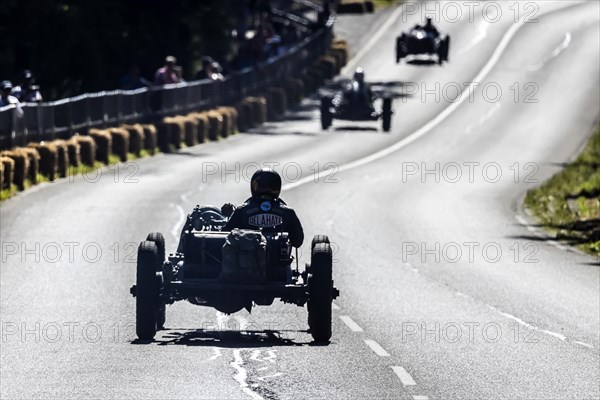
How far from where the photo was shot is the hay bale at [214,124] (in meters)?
47.7

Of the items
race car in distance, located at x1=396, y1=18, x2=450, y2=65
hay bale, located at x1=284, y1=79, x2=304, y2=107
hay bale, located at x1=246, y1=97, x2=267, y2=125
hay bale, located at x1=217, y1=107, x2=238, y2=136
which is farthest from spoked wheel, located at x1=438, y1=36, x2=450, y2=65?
hay bale, located at x1=217, y1=107, x2=238, y2=136

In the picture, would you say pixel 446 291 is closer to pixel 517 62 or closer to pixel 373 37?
pixel 517 62

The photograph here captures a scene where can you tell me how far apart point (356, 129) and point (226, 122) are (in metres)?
5.57

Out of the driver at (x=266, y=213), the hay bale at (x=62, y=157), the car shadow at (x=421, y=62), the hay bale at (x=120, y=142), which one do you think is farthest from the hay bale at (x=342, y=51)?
the driver at (x=266, y=213)

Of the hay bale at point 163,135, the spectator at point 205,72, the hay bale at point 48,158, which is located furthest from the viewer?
the spectator at point 205,72

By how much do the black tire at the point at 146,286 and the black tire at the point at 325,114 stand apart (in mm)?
34120

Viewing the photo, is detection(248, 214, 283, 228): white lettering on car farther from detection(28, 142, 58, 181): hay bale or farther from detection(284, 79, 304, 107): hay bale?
detection(284, 79, 304, 107): hay bale

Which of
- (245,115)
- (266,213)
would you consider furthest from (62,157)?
(266,213)

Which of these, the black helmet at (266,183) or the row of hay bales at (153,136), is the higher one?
the black helmet at (266,183)

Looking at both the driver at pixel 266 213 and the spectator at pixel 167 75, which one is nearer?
the driver at pixel 266 213

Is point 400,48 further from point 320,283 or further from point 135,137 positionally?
point 320,283

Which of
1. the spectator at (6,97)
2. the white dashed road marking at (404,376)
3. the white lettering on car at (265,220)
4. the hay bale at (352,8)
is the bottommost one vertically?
the white dashed road marking at (404,376)

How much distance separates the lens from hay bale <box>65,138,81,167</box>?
117 ft

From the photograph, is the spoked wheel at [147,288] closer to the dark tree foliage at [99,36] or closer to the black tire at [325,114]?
the dark tree foliage at [99,36]
